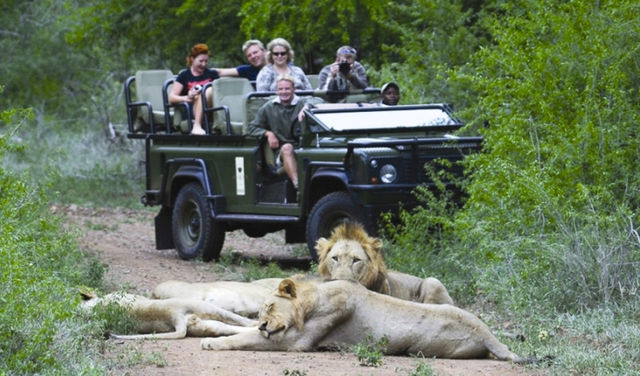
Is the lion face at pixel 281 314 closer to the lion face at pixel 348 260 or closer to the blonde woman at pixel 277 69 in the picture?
the lion face at pixel 348 260

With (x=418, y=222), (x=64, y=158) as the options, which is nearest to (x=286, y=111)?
(x=418, y=222)

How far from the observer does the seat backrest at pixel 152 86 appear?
14.3m

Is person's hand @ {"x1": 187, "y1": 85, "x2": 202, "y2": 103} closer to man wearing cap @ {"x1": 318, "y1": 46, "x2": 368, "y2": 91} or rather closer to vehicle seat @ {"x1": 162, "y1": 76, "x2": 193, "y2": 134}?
vehicle seat @ {"x1": 162, "y1": 76, "x2": 193, "y2": 134}

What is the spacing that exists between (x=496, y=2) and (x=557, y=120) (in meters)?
8.16

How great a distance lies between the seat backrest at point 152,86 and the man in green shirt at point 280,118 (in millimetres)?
2520

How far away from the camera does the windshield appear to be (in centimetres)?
1155

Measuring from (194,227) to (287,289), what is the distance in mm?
6632

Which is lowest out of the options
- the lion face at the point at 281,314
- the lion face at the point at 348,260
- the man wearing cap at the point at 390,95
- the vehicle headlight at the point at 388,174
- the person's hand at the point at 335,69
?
the lion face at the point at 281,314

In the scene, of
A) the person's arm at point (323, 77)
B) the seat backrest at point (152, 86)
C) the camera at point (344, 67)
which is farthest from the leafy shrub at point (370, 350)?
the seat backrest at point (152, 86)

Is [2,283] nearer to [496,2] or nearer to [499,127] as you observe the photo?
[499,127]

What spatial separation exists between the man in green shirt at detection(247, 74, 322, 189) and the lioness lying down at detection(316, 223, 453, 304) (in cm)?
387

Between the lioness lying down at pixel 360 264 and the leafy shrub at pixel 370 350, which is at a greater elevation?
the lioness lying down at pixel 360 264

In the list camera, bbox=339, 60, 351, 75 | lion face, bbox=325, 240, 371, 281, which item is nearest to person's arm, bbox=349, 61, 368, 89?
camera, bbox=339, 60, 351, 75

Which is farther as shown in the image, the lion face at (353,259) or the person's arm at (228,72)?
the person's arm at (228,72)
